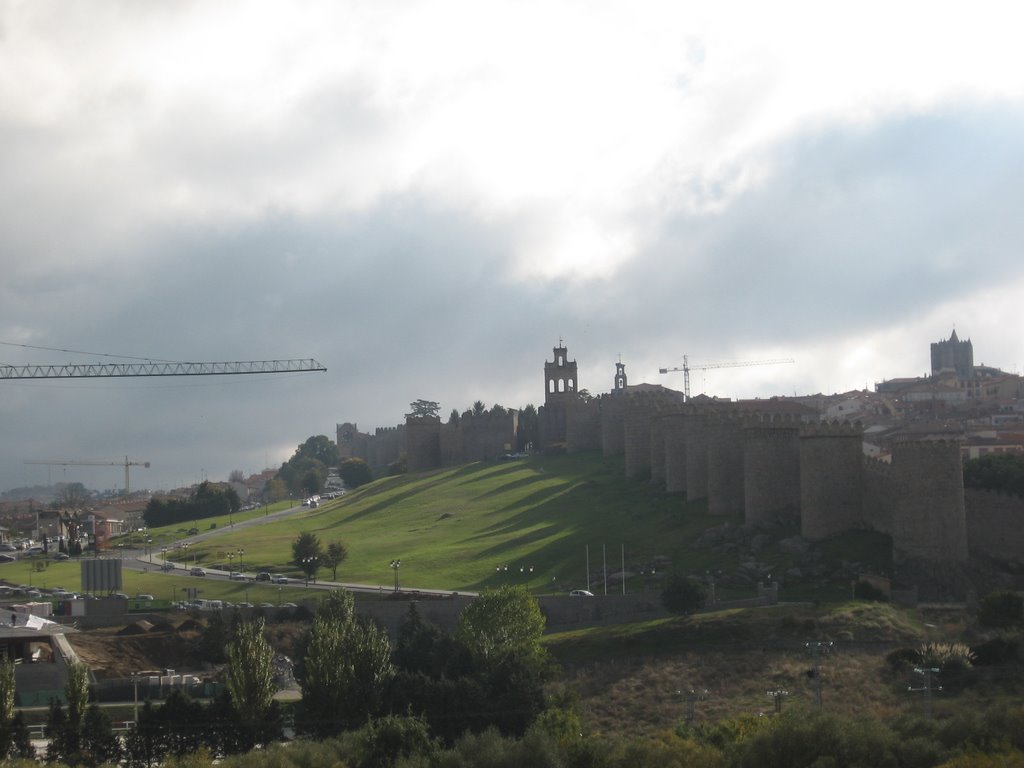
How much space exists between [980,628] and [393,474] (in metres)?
94.1

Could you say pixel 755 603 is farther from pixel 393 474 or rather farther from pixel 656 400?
pixel 393 474

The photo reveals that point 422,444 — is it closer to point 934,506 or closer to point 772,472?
point 772,472

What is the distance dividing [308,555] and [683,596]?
26.9 m

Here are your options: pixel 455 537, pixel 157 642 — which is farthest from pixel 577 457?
pixel 157 642

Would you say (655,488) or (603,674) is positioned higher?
(655,488)

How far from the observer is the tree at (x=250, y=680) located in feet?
149

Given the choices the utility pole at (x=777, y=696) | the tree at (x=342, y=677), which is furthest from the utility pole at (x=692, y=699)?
the tree at (x=342, y=677)

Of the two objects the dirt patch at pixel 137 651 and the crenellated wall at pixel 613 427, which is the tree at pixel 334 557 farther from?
the crenellated wall at pixel 613 427

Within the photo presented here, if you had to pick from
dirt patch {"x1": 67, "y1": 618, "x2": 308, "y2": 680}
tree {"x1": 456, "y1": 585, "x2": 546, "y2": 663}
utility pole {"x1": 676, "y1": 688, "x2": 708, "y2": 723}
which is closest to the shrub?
utility pole {"x1": 676, "y1": 688, "x2": 708, "y2": 723}

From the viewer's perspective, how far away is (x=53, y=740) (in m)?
42.9

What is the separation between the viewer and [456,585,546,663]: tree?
5244cm

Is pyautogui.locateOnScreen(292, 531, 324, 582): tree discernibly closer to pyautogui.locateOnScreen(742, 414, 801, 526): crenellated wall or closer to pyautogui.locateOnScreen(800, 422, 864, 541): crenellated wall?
pyautogui.locateOnScreen(742, 414, 801, 526): crenellated wall

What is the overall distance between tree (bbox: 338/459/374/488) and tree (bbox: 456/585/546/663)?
87407 millimetres

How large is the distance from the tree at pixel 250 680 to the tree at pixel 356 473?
9557cm
